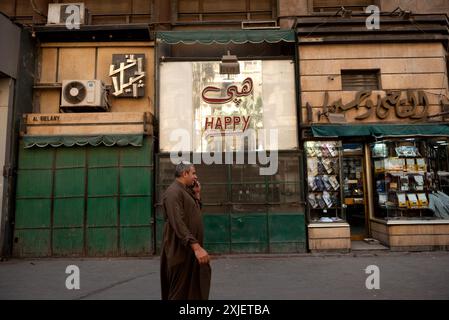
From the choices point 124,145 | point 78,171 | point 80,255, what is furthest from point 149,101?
point 80,255

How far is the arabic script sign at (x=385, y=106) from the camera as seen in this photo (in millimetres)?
10117

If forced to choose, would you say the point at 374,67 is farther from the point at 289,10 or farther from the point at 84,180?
the point at 84,180

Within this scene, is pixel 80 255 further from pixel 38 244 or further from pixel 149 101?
pixel 149 101

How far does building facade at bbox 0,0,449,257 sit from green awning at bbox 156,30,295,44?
42 millimetres

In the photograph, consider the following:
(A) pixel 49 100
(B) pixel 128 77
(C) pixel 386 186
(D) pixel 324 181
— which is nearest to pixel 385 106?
(C) pixel 386 186

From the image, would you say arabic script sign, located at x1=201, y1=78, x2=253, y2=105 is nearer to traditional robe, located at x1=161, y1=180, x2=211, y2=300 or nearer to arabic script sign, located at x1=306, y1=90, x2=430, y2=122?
arabic script sign, located at x1=306, y1=90, x2=430, y2=122

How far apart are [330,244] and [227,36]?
6601mm

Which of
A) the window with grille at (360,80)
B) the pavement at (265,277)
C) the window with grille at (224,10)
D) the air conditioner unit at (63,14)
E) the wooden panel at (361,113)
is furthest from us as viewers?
the window with grille at (224,10)

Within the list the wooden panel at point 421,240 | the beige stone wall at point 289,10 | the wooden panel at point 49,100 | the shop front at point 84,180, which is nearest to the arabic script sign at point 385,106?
the beige stone wall at point 289,10

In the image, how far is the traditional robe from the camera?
412 centimetres

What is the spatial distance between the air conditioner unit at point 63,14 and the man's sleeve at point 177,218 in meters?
9.17

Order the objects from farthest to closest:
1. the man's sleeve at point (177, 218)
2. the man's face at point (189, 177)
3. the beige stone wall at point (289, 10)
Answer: the beige stone wall at point (289, 10) → the man's face at point (189, 177) → the man's sleeve at point (177, 218)

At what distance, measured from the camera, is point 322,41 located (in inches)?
411

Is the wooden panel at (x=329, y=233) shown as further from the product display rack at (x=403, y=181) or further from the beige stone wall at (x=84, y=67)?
the beige stone wall at (x=84, y=67)
